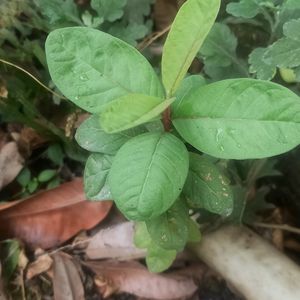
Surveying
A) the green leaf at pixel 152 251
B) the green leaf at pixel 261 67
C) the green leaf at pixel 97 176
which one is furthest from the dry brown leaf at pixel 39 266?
the green leaf at pixel 261 67

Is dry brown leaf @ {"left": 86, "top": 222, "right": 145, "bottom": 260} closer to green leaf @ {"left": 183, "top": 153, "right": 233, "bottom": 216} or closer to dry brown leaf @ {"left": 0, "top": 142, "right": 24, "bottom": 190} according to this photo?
dry brown leaf @ {"left": 0, "top": 142, "right": 24, "bottom": 190}

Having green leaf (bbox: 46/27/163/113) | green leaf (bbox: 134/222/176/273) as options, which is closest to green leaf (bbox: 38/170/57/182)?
green leaf (bbox: 134/222/176/273)

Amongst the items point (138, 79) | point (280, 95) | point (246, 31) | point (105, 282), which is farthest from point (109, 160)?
point (246, 31)

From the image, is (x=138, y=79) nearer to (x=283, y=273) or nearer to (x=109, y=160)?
(x=109, y=160)

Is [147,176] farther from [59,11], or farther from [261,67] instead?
[59,11]

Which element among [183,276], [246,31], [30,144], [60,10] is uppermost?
[60,10]

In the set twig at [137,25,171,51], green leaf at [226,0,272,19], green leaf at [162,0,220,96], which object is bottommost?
twig at [137,25,171,51]
